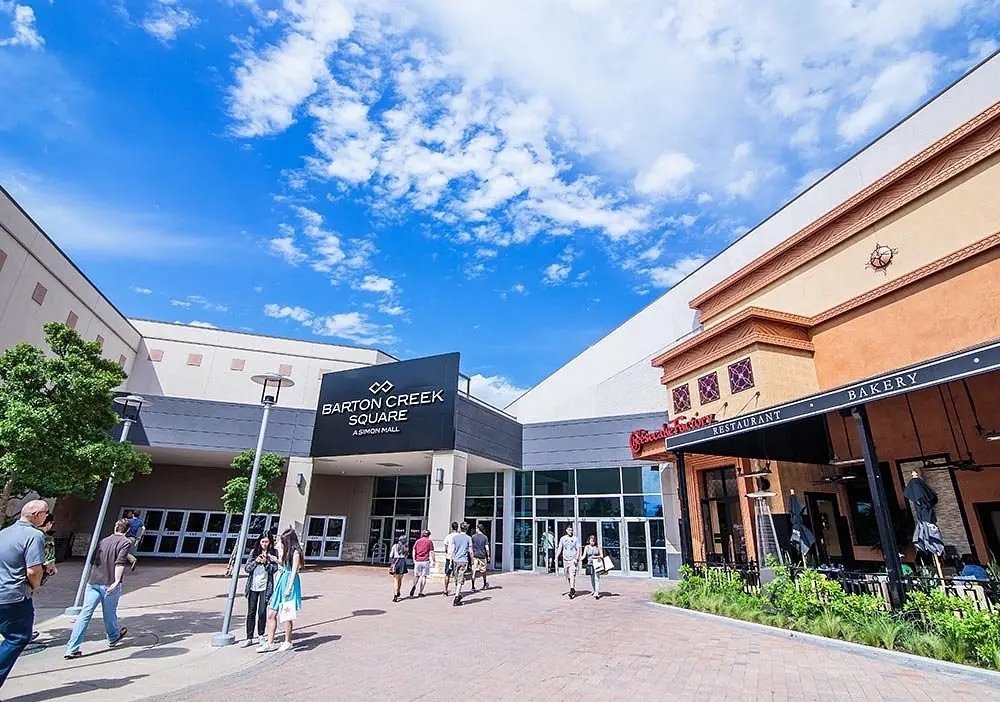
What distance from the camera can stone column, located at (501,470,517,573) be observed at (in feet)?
73.7

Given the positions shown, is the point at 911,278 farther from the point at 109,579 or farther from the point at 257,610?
the point at 109,579

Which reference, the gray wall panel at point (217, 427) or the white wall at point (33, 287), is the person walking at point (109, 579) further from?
the gray wall panel at point (217, 427)

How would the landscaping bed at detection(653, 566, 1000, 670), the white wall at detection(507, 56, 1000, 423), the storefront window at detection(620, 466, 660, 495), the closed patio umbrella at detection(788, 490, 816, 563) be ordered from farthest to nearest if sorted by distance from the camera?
the storefront window at detection(620, 466, 660, 495), the white wall at detection(507, 56, 1000, 423), the closed patio umbrella at detection(788, 490, 816, 563), the landscaping bed at detection(653, 566, 1000, 670)

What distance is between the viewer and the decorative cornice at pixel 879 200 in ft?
39.1

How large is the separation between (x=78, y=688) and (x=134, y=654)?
65.6 inches

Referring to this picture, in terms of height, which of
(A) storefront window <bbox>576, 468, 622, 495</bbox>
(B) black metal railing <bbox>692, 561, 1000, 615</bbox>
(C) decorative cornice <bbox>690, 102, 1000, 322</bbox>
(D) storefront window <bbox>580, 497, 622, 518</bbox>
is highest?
(C) decorative cornice <bbox>690, 102, 1000, 322</bbox>

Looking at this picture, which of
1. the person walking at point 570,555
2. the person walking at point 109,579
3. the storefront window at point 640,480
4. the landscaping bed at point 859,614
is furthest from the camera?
the storefront window at point 640,480

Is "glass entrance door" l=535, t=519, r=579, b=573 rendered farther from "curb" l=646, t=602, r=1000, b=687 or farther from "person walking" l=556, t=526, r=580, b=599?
"curb" l=646, t=602, r=1000, b=687

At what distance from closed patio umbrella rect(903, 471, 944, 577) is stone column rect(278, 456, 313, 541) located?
19079 mm

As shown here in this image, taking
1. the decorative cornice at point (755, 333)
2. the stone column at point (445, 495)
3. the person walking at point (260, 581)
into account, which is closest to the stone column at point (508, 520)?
the stone column at point (445, 495)

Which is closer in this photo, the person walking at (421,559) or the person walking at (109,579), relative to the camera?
the person walking at (109,579)

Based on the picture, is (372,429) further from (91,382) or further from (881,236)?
(881,236)

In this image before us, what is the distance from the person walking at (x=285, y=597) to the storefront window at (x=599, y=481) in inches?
621

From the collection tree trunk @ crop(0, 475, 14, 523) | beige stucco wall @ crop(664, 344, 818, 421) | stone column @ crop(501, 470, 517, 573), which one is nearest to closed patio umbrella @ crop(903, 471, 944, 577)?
beige stucco wall @ crop(664, 344, 818, 421)
